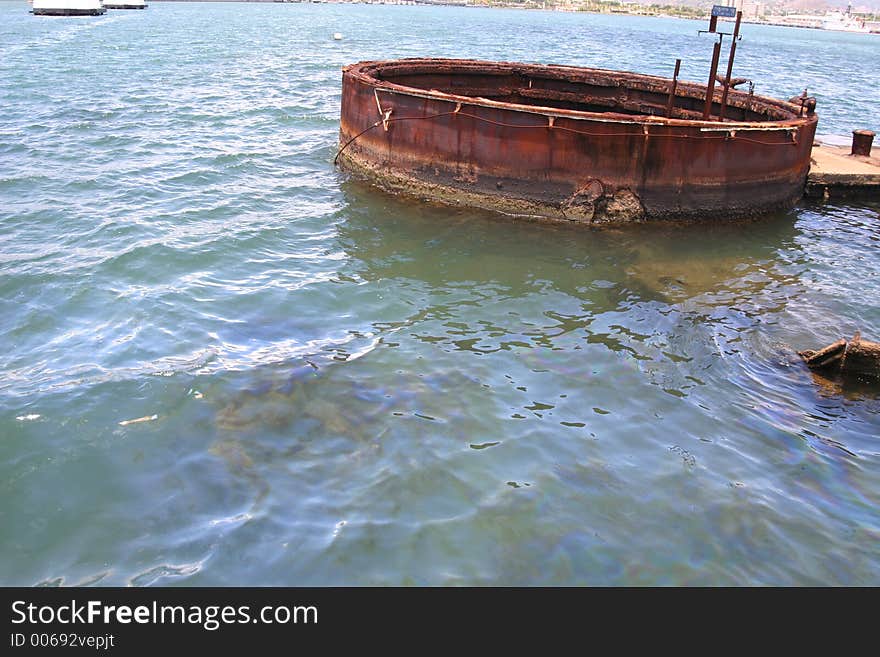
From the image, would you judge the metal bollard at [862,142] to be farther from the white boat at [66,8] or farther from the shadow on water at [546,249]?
the white boat at [66,8]

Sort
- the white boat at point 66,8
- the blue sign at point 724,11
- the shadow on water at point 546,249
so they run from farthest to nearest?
the white boat at point 66,8 → the blue sign at point 724,11 → the shadow on water at point 546,249

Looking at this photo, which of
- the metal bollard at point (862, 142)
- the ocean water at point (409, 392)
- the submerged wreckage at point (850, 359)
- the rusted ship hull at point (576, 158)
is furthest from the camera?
the metal bollard at point (862, 142)

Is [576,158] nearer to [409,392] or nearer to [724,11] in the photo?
[724,11]

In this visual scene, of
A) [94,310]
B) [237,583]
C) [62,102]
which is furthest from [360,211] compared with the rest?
[62,102]

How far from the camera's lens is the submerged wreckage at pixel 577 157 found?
1162 centimetres

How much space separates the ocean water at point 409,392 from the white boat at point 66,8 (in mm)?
72913

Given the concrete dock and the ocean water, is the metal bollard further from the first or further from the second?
the ocean water

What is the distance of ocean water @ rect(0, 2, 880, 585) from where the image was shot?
17.4 feet

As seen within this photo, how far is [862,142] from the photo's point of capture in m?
15.9

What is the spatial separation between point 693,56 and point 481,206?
4740cm

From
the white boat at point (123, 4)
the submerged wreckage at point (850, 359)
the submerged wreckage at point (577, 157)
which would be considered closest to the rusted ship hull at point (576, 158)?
the submerged wreckage at point (577, 157)

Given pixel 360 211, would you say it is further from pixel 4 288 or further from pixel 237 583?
pixel 237 583
